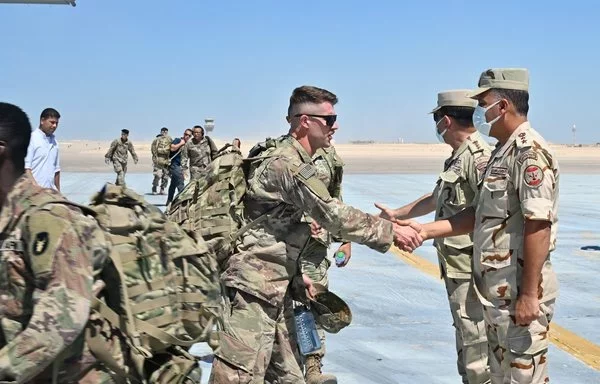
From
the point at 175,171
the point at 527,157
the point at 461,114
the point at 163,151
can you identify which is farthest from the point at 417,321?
the point at 163,151

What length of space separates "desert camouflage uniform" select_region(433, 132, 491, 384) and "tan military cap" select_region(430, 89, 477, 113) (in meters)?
0.19

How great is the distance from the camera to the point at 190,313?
2688mm

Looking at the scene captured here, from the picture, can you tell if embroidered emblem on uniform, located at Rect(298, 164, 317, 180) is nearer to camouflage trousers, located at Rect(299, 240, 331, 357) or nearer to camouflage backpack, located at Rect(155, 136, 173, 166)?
camouflage trousers, located at Rect(299, 240, 331, 357)

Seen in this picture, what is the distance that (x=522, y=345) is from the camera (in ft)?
12.7

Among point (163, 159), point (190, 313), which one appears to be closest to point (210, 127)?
point (163, 159)

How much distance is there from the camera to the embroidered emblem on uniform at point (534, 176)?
3.79m

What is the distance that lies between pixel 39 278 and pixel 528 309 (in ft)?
7.51

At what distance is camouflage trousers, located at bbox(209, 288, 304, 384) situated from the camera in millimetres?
4219

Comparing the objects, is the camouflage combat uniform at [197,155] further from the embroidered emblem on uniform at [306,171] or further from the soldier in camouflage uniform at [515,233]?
the soldier in camouflage uniform at [515,233]

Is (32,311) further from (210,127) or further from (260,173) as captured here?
(210,127)

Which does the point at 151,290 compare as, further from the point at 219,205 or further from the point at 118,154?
the point at 118,154

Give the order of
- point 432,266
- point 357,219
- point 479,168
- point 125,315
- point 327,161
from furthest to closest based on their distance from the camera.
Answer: point 432,266, point 327,161, point 479,168, point 357,219, point 125,315

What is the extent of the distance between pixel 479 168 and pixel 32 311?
10.3 feet

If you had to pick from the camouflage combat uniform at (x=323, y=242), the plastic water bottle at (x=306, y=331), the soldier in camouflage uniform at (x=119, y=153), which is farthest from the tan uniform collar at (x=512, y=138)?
the soldier in camouflage uniform at (x=119, y=153)
